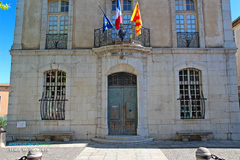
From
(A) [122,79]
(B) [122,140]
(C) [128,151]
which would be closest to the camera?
(C) [128,151]

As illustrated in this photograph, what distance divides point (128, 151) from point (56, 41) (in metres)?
6.73

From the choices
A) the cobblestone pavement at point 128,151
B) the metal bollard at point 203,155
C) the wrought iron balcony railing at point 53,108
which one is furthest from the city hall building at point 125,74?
the metal bollard at point 203,155

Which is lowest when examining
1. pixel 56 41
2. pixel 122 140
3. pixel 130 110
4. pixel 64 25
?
pixel 122 140

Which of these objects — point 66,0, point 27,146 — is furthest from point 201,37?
point 27,146

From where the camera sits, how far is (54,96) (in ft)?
32.5

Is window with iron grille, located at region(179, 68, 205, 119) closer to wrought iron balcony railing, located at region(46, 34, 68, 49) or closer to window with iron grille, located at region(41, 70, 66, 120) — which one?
window with iron grille, located at region(41, 70, 66, 120)

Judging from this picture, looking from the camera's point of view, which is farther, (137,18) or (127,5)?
(127,5)

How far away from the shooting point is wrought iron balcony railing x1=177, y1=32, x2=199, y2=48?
10.3 meters

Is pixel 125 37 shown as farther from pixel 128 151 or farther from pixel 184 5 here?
pixel 128 151

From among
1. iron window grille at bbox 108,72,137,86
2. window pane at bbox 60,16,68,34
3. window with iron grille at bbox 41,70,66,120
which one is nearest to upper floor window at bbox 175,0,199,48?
iron window grille at bbox 108,72,137,86

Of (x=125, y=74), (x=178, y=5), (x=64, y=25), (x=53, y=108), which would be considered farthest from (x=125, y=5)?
(x=53, y=108)

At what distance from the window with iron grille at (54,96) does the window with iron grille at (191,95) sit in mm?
6026

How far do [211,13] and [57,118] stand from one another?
981 cm

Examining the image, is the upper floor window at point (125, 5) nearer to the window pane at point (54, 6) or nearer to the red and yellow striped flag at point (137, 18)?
the red and yellow striped flag at point (137, 18)
